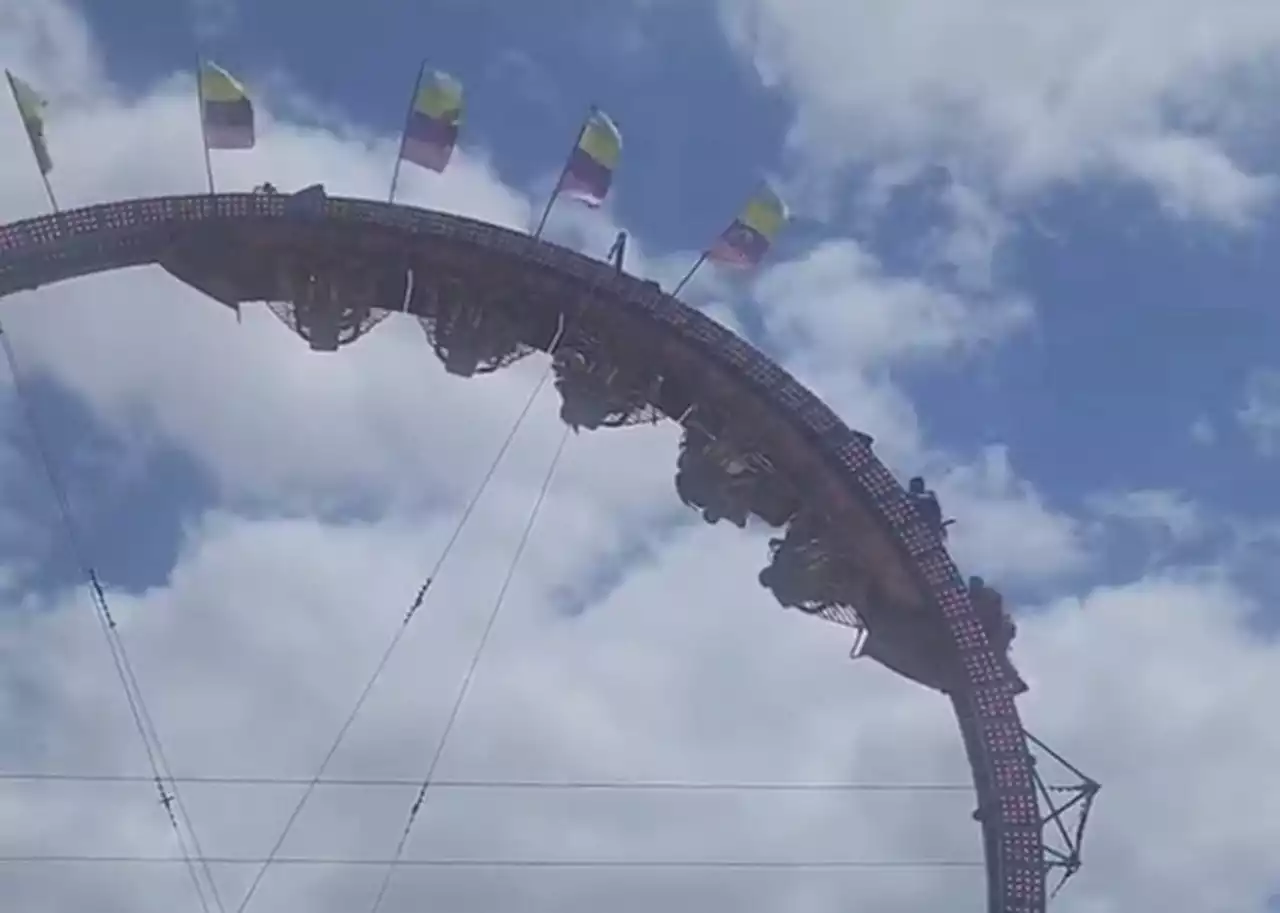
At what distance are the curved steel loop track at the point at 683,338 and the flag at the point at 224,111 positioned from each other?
1143mm

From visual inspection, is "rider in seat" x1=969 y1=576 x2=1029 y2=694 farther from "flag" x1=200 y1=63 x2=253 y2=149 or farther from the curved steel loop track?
"flag" x1=200 y1=63 x2=253 y2=149

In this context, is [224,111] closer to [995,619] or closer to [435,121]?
[435,121]

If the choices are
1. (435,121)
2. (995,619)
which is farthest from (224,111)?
(995,619)

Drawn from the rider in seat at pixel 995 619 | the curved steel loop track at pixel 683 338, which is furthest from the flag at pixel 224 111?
the rider in seat at pixel 995 619

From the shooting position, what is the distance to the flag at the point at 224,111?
4034 cm

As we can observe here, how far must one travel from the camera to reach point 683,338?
41.6m

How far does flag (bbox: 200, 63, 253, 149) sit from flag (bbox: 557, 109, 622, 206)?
5823mm

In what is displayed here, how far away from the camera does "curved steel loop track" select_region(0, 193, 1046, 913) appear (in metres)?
40.6

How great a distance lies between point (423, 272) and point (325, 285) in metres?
1.84

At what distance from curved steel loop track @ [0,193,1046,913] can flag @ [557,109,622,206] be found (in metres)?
1.27

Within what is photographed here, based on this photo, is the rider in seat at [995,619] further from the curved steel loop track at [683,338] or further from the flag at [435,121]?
the flag at [435,121]

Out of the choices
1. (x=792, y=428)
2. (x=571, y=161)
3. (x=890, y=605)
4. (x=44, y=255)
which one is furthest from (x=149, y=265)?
(x=890, y=605)

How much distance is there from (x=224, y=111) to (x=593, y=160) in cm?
670

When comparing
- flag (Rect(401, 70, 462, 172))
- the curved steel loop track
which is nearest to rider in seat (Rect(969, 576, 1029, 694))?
the curved steel loop track
